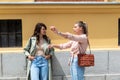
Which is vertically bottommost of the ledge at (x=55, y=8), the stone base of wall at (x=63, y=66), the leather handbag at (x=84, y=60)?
the stone base of wall at (x=63, y=66)

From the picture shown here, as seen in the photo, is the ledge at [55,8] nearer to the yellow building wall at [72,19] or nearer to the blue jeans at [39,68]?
the yellow building wall at [72,19]

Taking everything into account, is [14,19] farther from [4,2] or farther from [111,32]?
[111,32]

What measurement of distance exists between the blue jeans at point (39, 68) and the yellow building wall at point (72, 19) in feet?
3.92

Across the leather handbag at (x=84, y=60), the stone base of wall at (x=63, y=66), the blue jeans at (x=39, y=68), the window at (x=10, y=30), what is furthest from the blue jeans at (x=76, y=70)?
the window at (x=10, y=30)

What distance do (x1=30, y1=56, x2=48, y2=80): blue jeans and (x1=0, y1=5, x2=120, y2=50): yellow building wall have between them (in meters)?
1.20

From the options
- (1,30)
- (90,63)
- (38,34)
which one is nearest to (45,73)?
(38,34)

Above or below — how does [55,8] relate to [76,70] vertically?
above

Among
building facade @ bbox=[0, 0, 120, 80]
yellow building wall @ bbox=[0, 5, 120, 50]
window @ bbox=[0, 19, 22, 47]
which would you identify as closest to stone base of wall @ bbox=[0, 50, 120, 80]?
building facade @ bbox=[0, 0, 120, 80]

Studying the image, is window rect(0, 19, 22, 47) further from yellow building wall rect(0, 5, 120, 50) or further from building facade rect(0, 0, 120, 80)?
yellow building wall rect(0, 5, 120, 50)

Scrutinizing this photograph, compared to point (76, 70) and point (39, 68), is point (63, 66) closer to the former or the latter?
point (39, 68)

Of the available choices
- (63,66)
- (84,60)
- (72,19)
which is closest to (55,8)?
(72,19)

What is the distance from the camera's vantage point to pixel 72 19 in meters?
8.07

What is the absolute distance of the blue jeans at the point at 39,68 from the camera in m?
6.82

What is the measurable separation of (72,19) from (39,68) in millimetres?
1618
